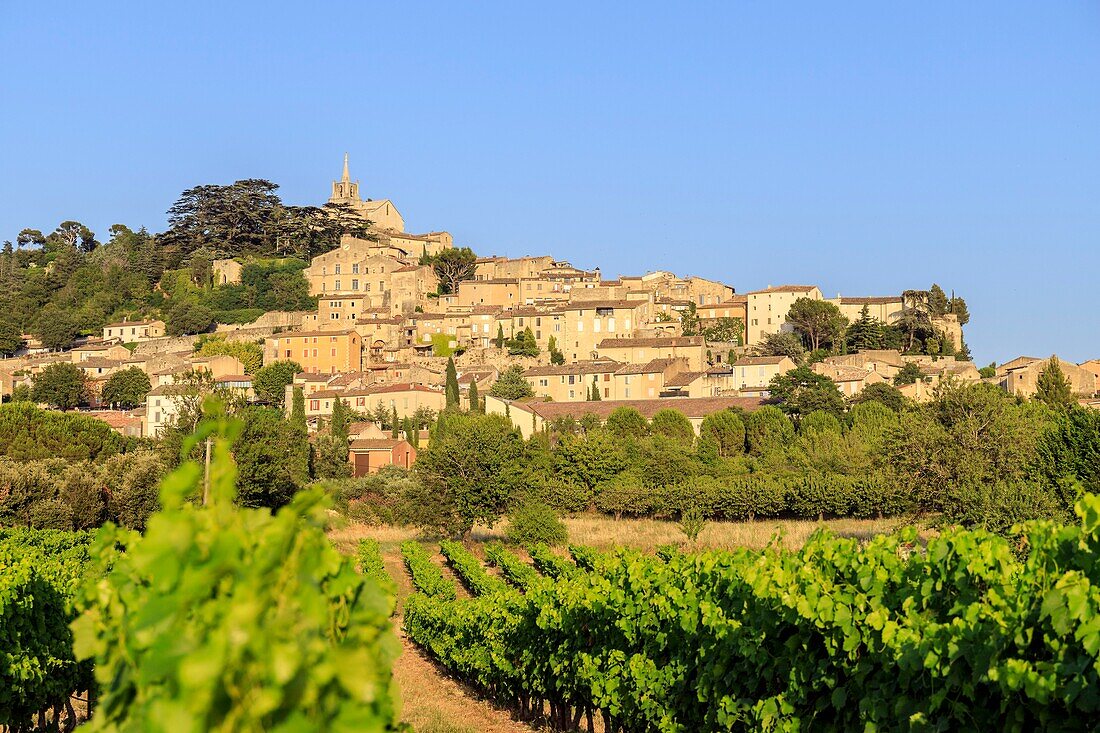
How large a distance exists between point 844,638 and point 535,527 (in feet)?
99.9

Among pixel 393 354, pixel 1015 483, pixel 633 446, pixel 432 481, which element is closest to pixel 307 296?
pixel 393 354

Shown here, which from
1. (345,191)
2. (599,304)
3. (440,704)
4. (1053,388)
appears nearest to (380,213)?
(345,191)

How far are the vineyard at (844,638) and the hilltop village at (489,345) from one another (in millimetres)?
47990

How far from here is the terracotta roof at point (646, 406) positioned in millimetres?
67438

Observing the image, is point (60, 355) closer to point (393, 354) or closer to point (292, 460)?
point (393, 354)

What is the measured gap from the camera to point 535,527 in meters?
38.7

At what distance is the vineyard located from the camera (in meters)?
6.56

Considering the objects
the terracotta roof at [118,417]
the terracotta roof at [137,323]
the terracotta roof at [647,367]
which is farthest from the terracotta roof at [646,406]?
the terracotta roof at [137,323]

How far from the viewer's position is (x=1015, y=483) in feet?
101

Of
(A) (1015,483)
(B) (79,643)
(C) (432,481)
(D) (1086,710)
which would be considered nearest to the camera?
(B) (79,643)

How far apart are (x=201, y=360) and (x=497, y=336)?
21778 millimetres

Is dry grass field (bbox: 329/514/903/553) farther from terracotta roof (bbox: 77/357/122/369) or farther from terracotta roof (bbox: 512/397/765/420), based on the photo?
terracotta roof (bbox: 77/357/122/369)

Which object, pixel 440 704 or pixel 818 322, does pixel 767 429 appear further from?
pixel 440 704

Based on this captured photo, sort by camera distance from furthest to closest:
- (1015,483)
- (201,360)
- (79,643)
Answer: (201,360) → (1015,483) → (79,643)
